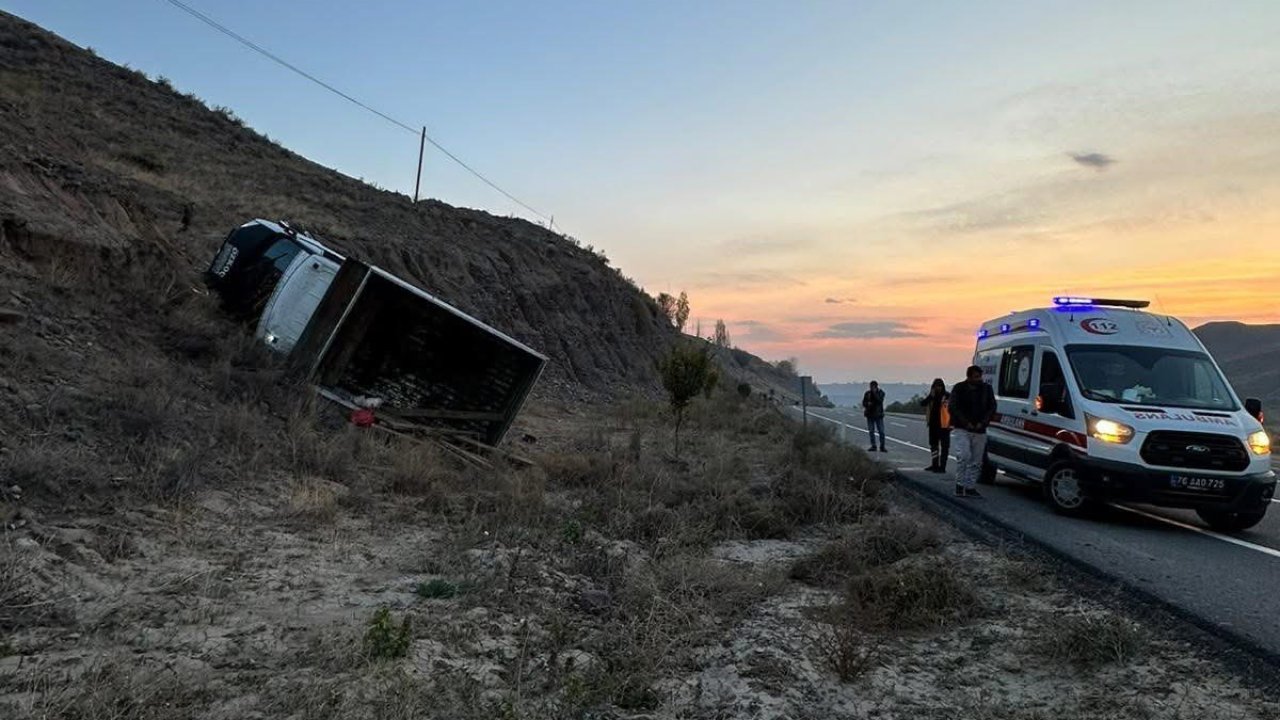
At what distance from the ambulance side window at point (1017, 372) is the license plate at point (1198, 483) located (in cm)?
231

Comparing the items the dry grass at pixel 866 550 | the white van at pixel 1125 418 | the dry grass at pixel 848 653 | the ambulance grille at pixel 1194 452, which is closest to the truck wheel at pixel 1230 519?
the white van at pixel 1125 418

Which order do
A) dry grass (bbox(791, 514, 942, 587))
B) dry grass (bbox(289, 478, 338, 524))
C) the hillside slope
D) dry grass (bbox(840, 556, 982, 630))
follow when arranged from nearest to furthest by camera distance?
1. dry grass (bbox(840, 556, 982, 630))
2. dry grass (bbox(791, 514, 942, 587))
3. dry grass (bbox(289, 478, 338, 524))
4. the hillside slope

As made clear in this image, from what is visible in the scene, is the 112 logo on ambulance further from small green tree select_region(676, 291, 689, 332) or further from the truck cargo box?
small green tree select_region(676, 291, 689, 332)

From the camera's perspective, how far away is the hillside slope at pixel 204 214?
10734 mm

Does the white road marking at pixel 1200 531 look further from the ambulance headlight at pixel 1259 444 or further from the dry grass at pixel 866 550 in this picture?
the dry grass at pixel 866 550

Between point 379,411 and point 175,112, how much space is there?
21651 millimetres

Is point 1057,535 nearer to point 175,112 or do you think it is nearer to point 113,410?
point 113,410

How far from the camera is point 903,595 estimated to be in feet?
18.4

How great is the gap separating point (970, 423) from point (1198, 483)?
2.65 metres

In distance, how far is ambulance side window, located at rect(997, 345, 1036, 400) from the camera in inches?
412

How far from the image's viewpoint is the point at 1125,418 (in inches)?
334

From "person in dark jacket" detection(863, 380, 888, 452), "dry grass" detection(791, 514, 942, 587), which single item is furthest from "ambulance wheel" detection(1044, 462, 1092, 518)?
"person in dark jacket" detection(863, 380, 888, 452)

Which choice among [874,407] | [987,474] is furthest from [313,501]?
[874,407]

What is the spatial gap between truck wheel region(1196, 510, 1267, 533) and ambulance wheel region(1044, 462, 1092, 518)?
1.24 m
